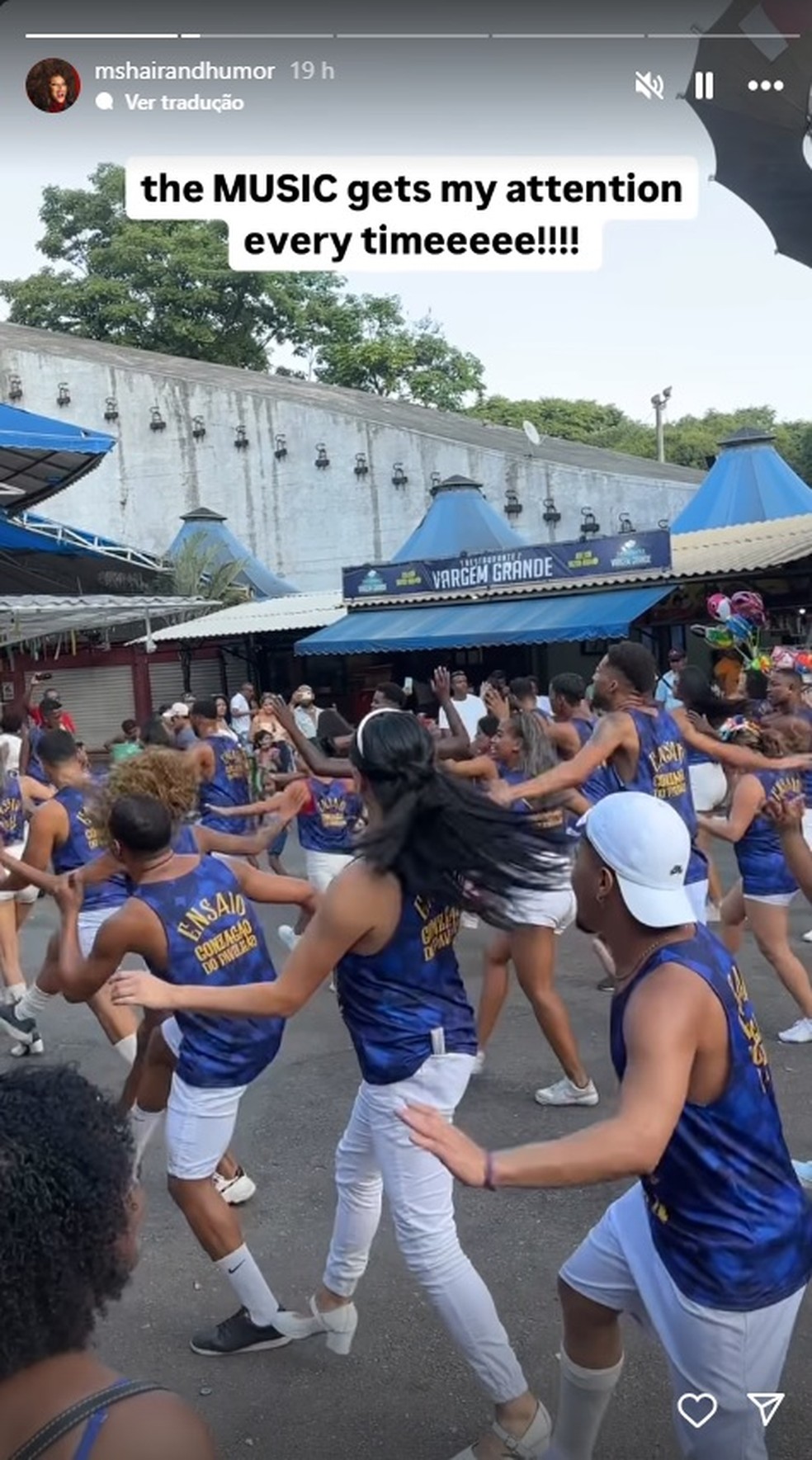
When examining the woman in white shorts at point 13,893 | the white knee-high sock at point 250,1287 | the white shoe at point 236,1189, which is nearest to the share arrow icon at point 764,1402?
the white knee-high sock at point 250,1287

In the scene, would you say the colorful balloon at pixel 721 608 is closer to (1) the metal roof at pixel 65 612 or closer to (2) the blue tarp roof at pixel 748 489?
(2) the blue tarp roof at pixel 748 489

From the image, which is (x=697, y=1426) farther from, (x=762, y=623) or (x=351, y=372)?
(x=351, y=372)

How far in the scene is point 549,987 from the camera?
497cm

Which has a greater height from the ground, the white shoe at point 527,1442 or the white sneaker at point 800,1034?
the white shoe at point 527,1442

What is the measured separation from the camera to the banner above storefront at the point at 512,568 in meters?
16.3

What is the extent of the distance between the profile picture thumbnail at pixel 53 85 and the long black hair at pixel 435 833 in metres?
2.78

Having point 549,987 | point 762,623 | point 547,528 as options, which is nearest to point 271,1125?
point 549,987

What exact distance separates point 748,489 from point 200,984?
65.1 ft

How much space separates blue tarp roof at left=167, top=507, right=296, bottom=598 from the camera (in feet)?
84.3

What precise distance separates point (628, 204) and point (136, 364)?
27.4 m

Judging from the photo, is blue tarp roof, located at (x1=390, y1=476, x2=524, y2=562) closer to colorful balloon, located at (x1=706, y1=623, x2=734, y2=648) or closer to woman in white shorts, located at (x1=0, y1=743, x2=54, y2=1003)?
colorful balloon, located at (x1=706, y1=623, x2=734, y2=648)

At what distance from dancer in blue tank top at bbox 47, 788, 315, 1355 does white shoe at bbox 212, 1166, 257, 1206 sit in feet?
2.69

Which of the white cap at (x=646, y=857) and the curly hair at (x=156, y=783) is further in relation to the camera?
the curly hair at (x=156, y=783)

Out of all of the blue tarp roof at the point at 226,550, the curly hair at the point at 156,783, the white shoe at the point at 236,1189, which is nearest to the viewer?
the curly hair at the point at 156,783
